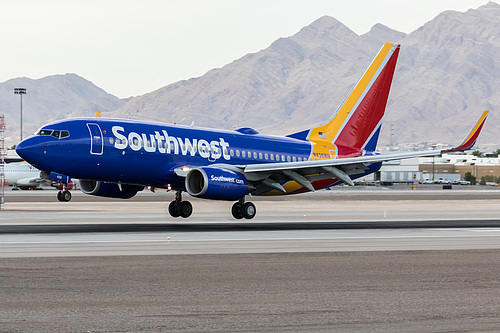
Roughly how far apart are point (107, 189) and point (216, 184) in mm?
7730

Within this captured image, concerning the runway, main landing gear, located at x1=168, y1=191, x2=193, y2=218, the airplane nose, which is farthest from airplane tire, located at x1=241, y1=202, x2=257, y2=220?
the airplane nose

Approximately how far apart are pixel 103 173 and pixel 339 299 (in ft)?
79.3

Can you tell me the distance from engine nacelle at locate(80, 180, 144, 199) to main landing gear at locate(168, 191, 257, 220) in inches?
94.8

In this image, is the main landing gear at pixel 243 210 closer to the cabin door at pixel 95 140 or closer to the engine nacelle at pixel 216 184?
the engine nacelle at pixel 216 184

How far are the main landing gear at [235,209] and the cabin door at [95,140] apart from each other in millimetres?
6785

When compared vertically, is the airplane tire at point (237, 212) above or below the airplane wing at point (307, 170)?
below

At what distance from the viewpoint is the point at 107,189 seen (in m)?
42.4

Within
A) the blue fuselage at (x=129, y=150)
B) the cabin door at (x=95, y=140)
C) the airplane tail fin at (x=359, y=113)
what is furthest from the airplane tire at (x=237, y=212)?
the cabin door at (x=95, y=140)

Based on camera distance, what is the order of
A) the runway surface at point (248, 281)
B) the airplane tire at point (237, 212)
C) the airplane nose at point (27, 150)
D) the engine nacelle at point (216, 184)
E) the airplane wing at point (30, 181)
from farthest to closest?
1. the airplane wing at point (30, 181)
2. the airplane tire at point (237, 212)
3. the engine nacelle at point (216, 184)
4. the airplane nose at point (27, 150)
5. the runway surface at point (248, 281)

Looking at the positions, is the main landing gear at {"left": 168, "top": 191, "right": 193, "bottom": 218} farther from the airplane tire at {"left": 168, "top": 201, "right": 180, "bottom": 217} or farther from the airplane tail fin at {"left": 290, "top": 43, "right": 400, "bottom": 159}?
the airplane tail fin at {"left": 290, "top": 43, "right": 400, "bottom": 159}

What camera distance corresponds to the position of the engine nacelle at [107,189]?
42219 mm

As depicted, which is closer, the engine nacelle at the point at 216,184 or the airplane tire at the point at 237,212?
the engine nacelle at the point at 216,184

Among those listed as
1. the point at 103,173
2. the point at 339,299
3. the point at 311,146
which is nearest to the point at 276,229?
the point at 103,173

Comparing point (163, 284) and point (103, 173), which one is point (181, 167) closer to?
point (103, 173)
